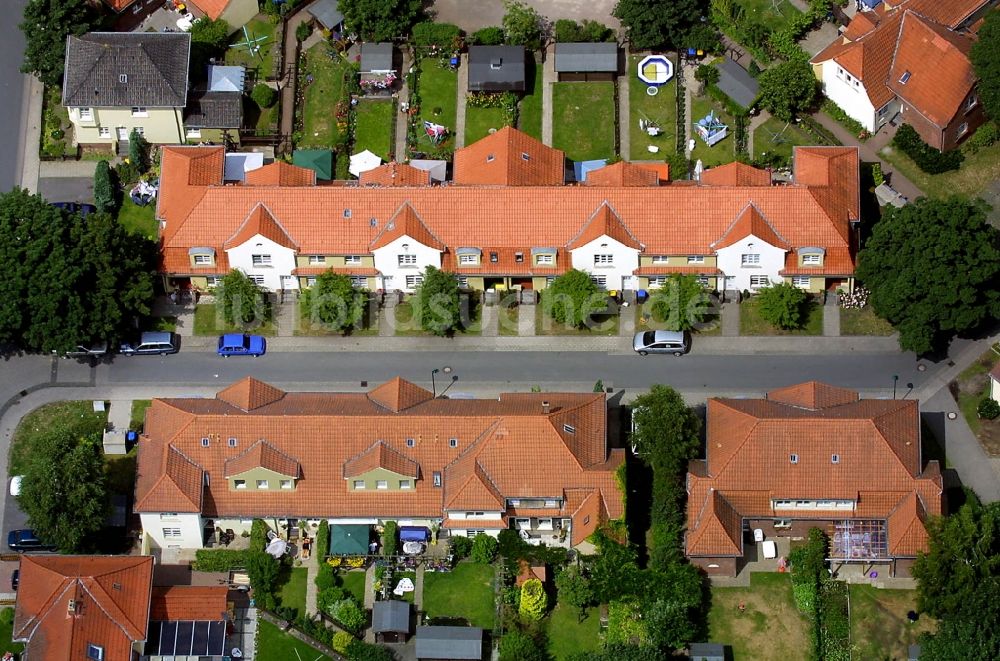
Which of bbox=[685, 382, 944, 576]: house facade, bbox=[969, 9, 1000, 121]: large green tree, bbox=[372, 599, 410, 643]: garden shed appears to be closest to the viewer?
bbox=[372, 599, 410, 643]: garden shed

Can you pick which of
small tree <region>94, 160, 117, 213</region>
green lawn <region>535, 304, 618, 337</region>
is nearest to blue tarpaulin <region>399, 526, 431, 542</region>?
green lawn <region>535, 304, 618, 337</region>

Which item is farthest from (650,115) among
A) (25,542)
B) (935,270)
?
(25,542)

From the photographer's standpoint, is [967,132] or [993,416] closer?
[993,416]

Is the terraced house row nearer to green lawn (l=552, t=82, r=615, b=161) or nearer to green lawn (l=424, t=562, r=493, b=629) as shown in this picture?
green lawn (l=552, t=82, r=615, b=161)

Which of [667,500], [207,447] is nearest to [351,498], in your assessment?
[207,447]

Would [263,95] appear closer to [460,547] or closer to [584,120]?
[584,120]

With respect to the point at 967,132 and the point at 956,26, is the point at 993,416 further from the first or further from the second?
the point at 956,26
